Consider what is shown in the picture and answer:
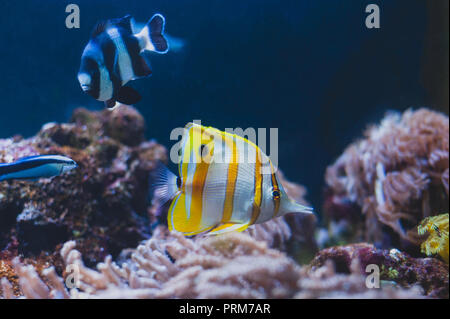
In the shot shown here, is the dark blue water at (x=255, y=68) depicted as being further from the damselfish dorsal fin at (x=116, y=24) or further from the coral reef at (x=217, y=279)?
the coral reef at (x=217, y=279)

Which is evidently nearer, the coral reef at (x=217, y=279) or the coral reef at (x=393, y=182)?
the coral reef at (x=217, y=279)

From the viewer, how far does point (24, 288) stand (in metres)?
1.38

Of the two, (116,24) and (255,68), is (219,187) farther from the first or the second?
(255,68)

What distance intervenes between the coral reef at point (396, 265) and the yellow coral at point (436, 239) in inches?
2.2

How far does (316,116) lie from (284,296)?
16.9 feet

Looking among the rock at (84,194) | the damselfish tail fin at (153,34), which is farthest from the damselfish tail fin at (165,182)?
the rock at (84,194)

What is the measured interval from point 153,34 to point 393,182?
9.24ft

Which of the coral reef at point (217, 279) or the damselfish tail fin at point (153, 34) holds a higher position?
the damselfish tail fin at point (153, 34)

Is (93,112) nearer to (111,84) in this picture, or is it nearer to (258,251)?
(111,84)

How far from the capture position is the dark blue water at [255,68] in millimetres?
1985

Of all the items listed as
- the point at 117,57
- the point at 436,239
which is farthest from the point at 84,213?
the point at 436,239

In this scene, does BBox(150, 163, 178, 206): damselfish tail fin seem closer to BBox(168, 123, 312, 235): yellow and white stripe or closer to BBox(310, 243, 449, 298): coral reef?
BBox(168, 123, 312, 235): yellow and white stripe

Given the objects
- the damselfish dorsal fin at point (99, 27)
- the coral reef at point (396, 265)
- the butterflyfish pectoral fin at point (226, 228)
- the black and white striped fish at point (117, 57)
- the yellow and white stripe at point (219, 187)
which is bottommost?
the coral reef at point (396, 265)

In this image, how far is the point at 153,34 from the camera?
1467 mm
